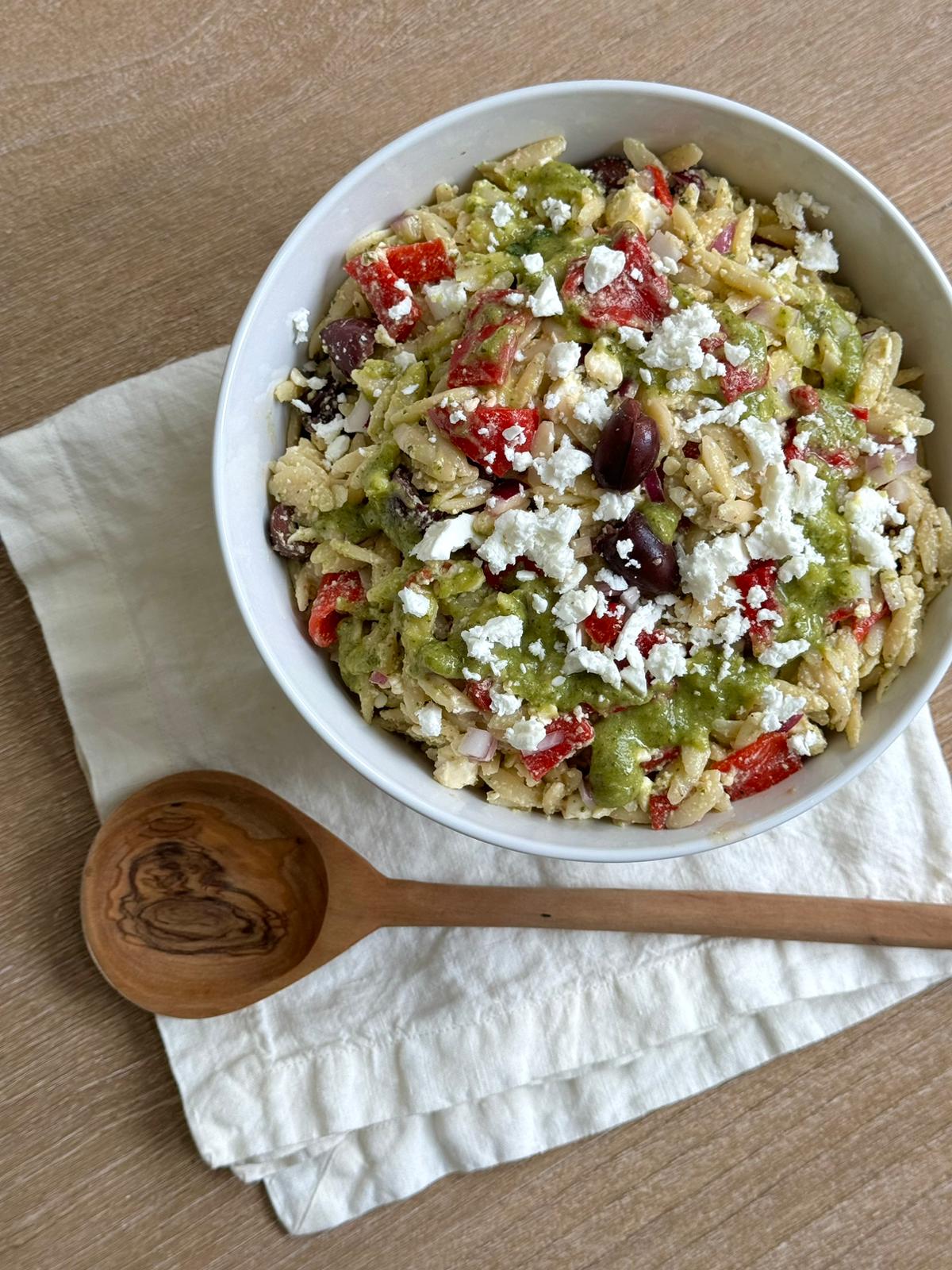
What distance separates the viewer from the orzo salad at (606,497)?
205 cm

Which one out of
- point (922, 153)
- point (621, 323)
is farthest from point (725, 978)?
point (922, 153)

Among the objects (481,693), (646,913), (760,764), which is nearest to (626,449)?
(481,693)

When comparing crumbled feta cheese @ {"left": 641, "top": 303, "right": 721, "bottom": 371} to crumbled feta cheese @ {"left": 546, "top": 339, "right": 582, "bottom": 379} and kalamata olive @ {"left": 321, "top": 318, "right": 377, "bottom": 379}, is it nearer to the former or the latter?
crumbled feta cheese @ {"left": 546, "top": 339, "right": 582, "bottom": 379}

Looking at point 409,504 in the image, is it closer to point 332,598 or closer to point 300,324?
point 332,598

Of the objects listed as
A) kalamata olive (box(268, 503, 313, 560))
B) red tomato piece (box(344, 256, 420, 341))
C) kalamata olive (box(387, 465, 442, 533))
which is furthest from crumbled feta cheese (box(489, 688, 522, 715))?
red tomato piece (box(344, 256, 420, 341))

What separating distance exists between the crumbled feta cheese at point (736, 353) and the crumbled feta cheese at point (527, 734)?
2.66 ft

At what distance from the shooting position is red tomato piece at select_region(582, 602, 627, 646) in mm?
2090

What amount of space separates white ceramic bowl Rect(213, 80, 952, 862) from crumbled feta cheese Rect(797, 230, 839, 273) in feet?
0.17

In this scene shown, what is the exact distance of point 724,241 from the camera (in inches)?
90.1

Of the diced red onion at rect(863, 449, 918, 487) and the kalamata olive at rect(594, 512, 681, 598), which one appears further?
the diced red onion at rect(863, 449, 918, 487)

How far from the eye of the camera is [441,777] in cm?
222

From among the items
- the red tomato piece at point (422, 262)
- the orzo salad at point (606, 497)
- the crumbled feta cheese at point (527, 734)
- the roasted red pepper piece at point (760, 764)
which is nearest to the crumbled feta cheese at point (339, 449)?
the orzo salad at point (606, 497)

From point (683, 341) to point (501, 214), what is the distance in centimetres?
53

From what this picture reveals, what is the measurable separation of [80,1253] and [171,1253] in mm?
243
